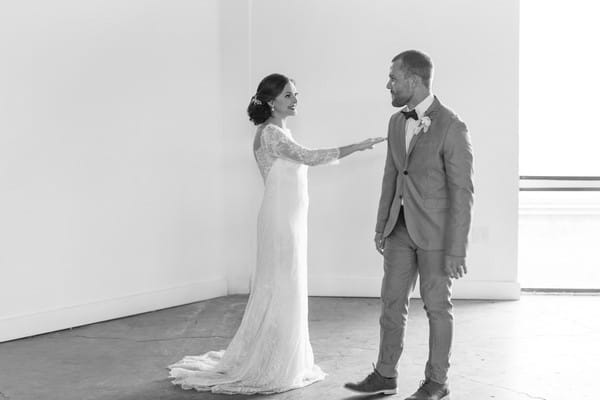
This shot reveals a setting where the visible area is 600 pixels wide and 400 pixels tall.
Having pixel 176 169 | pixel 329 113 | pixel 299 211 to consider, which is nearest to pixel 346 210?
pixel 329 113

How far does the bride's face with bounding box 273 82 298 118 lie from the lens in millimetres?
4391

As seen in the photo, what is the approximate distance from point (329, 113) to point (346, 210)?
0.84 metres

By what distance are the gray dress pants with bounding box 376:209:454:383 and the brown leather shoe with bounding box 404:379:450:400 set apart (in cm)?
3

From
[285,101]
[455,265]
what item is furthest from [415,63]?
[455,265]

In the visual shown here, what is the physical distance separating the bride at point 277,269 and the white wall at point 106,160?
1580 mm

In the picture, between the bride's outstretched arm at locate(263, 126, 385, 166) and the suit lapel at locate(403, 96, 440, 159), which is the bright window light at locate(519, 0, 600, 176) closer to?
the bride's outstretched arm at locate(263, 126, 385, 166)

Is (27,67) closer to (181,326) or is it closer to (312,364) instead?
(181,326)

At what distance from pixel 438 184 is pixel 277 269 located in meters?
1.07

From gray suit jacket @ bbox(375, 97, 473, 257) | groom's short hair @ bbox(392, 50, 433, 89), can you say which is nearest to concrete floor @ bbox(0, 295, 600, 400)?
gray suit jacket @ bbox(375, 97, 473, 257)

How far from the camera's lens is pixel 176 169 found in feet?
21.0

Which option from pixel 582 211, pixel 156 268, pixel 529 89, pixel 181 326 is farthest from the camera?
pixel 582 211

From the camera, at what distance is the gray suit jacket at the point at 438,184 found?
12.4 ft

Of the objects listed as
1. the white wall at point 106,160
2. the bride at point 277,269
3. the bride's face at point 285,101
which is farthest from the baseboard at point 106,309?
the bride's face at point 285,101

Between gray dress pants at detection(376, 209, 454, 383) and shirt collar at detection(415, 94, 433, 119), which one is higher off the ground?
shirt collar at detection(415, 94, 433, 119)
